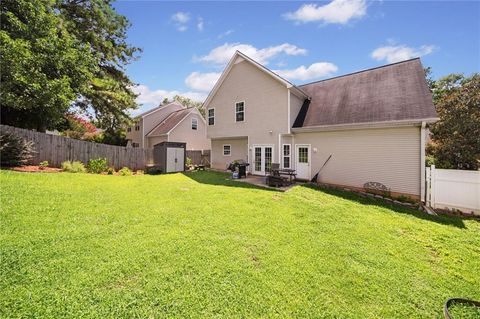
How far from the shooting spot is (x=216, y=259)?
13.0 feet

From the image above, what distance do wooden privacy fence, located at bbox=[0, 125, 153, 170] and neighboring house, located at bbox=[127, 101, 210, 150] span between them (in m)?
6.19

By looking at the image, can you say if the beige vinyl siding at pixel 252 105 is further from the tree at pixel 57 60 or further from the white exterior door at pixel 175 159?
the tree at pixel 57 60

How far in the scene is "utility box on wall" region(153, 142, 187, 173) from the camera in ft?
53.9

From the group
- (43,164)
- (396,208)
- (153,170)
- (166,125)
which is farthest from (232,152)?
(396,208)

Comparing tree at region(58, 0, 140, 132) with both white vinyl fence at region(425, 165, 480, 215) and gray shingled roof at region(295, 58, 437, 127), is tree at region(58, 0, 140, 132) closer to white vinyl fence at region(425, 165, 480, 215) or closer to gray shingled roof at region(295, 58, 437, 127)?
gray shingled roof at region(295, 58, 437, 127)

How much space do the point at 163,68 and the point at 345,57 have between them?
1152cm

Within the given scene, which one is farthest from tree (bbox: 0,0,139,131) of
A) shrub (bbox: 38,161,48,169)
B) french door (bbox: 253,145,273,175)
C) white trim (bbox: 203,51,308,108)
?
french door (bbox: 253,145,273,175)

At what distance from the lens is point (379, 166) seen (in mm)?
10453

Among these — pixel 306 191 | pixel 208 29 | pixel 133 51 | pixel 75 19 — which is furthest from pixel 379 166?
pixel 75 19

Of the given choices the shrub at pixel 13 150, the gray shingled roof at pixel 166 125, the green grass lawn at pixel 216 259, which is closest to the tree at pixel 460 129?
the green grass lawn at pixel 216 259

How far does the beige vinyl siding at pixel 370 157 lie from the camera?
31.6ft

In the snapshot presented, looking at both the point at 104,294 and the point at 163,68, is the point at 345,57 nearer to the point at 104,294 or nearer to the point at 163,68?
the point at 163,68

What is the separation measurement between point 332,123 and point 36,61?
1424 cm

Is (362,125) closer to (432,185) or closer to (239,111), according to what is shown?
(432,185)
